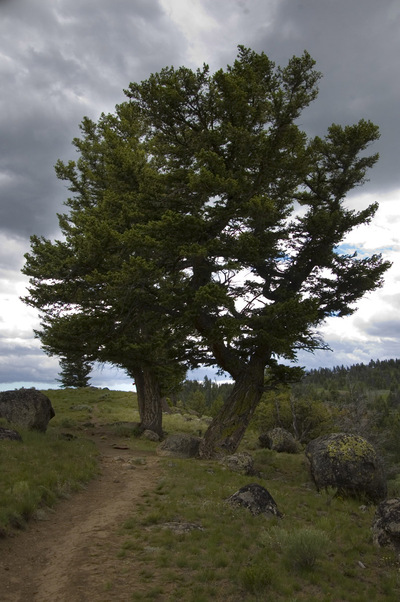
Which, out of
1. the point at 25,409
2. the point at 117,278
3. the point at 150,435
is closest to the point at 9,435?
the point at 25,409

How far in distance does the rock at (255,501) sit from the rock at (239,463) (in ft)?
15.6

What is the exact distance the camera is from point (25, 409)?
17766 mm

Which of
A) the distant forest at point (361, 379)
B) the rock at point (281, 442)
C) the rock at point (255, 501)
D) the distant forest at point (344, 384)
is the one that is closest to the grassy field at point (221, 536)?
the rock at point (255, 501)

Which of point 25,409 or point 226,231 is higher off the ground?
point 226,231

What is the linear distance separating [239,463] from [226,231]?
993 centimetres

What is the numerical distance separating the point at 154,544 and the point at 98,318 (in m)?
10.8

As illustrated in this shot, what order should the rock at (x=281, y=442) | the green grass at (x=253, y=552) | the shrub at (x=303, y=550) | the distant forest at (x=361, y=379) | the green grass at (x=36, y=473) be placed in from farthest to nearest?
the distant forest at (x=361, y=379), the rock at (x=281, y=442), the green grass at (x=36, y=473), the shrub at (x=303, y=550), the green grass at (x=253, y=552)

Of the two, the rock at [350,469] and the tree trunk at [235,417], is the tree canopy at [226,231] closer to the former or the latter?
the tree trunk at [235,417]

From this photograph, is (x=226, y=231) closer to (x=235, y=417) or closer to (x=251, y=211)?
(x=251, y=211)

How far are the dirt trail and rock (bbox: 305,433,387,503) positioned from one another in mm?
6457

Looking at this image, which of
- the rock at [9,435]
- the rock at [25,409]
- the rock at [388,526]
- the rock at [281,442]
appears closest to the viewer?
the rock at [388,526]

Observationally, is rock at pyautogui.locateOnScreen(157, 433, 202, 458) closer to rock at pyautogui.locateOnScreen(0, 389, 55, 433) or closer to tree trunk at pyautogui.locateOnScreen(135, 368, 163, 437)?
rock at pyautogui.locateOnScreen(0, 389, 55, 433)

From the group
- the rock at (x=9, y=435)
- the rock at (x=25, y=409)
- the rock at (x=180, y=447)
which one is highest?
the rock at (x=25, y=409)

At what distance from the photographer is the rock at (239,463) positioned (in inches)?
578
